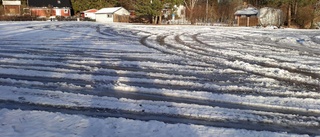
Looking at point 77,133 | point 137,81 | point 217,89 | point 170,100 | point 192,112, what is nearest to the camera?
point 77,133

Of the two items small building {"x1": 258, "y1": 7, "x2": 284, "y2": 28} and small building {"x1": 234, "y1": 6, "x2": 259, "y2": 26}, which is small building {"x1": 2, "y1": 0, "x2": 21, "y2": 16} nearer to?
small building {"x1": 234, "y1": 6, "x2": 259, "y2": 26}

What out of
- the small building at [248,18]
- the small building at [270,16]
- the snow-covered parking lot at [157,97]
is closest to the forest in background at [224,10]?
the small building at [270,16]

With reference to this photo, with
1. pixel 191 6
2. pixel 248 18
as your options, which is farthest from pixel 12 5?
pixel 248 18

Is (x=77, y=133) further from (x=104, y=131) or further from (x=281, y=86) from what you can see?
(x=281, y=86)

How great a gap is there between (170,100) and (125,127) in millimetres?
1524

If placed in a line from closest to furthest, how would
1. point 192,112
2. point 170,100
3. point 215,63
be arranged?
1. point 192,112
2. point 170,100
3. point 215,63

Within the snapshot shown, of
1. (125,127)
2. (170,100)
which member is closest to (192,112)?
(170,100)

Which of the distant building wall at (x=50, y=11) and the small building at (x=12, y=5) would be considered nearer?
the small building at (x=12, y=5)

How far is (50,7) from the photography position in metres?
65.8

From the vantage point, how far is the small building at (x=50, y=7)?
64.6m

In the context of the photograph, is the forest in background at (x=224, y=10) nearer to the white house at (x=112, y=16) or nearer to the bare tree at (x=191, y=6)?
the bare tree at (x=191, y=6)

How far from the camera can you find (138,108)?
5164mm

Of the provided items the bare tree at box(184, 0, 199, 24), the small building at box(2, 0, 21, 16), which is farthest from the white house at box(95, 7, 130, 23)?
the small building at box(2, 0, 21, 16)

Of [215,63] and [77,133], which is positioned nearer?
[77,133]
